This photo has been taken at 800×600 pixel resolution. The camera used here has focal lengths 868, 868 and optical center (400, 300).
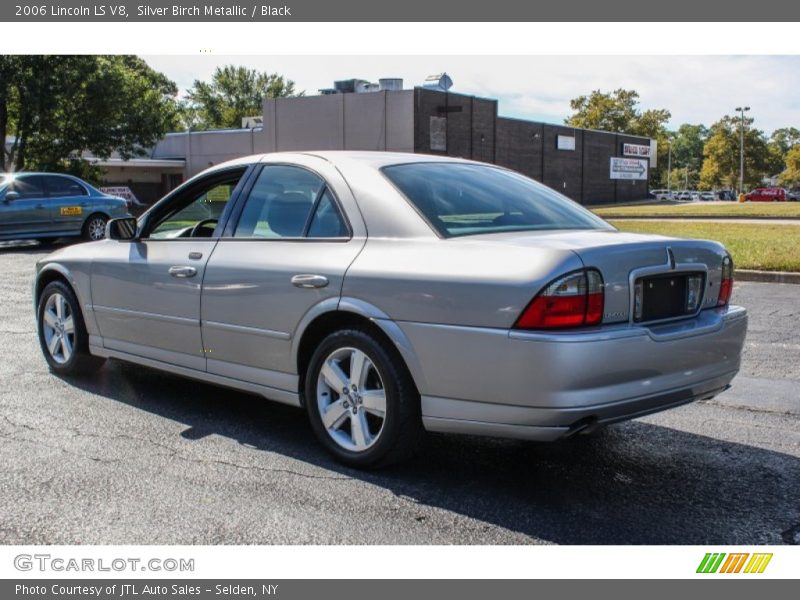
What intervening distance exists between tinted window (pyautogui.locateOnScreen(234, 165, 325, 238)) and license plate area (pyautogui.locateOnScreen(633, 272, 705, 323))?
6.01 feet

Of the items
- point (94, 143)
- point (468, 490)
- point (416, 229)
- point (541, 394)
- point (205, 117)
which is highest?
point (205, 117)

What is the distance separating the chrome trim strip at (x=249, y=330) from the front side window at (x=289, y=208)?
524 mm

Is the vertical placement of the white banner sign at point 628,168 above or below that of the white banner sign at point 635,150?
below

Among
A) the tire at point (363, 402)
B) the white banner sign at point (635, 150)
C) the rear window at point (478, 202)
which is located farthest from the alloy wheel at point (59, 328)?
the white banner sign at point (635, 150)

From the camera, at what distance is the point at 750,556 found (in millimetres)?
3301

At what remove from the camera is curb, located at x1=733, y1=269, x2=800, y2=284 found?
1186 cm

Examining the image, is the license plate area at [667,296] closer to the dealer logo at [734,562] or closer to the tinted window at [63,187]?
the dealer logo at [734,562]

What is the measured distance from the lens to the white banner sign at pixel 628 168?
2618 inches

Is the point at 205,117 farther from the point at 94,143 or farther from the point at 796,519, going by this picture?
the point at 796,519

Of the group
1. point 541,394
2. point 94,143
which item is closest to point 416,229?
point 541,394

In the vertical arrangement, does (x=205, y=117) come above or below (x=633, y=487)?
above

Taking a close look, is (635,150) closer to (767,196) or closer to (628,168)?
(628,168)

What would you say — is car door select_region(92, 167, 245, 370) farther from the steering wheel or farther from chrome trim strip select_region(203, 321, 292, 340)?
chrome trim strip select_region(203, 321, 292, 340)

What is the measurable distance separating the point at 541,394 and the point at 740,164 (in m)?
101
